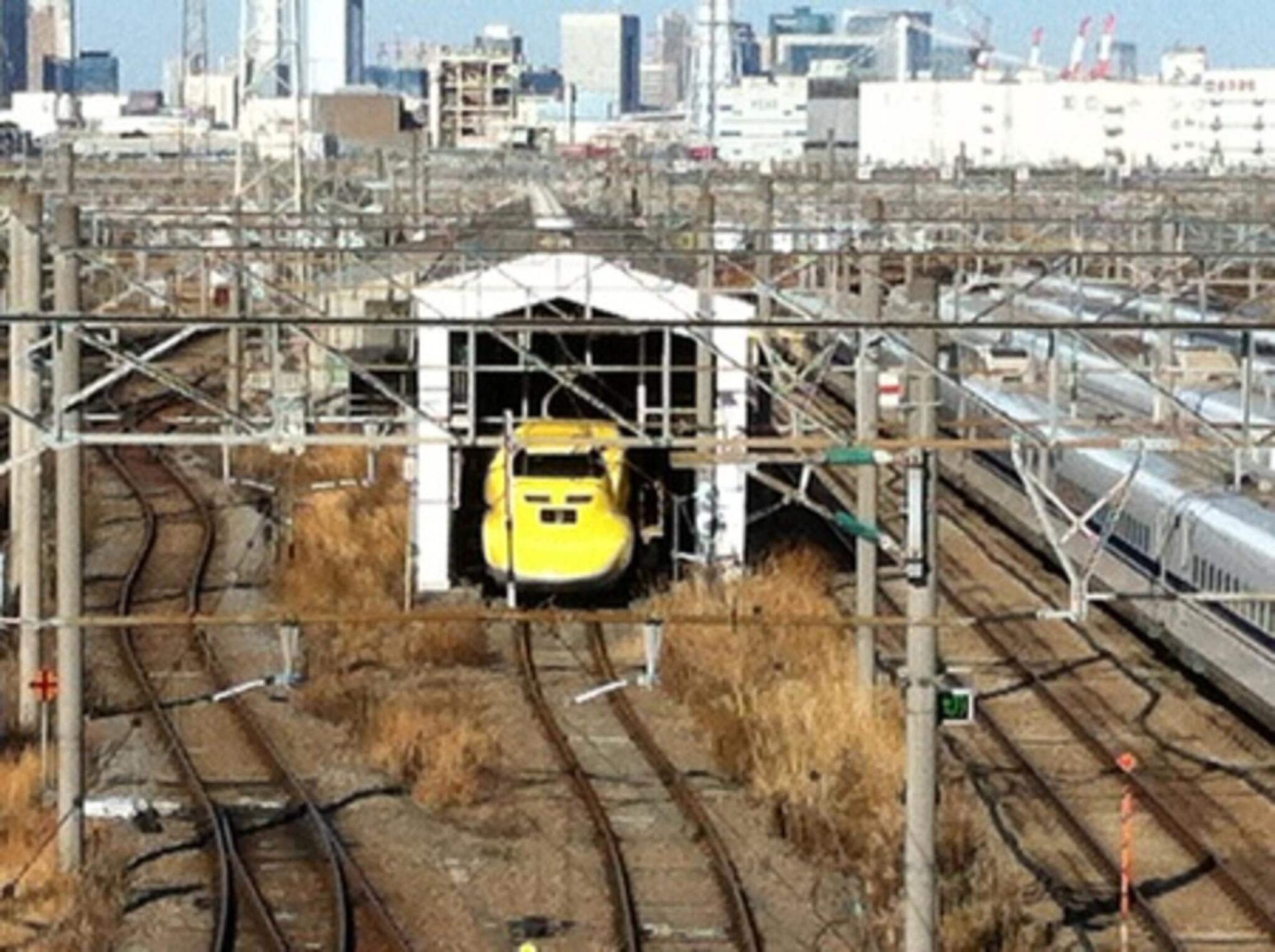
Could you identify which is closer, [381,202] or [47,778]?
[47,778]

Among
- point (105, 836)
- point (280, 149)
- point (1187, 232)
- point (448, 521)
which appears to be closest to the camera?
point (105, 836)

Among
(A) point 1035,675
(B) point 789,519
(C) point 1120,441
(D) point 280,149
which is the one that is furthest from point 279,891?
(D) point 280,149

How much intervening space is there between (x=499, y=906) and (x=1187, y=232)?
745 inches

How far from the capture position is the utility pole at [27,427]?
10.0 m

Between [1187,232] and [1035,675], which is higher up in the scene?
[1187,232]

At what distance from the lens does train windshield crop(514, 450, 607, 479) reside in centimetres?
1509

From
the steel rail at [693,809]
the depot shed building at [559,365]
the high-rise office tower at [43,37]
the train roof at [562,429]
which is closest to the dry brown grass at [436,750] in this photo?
the steel rail at [693,809]

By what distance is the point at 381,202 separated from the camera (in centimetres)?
3225

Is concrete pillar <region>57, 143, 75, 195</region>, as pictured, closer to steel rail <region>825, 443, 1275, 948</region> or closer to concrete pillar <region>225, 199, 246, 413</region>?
concrete pillar <region>225, 199, 246, 413</region>

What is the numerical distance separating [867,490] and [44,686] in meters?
3.60

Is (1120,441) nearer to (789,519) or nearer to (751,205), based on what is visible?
(789,519)

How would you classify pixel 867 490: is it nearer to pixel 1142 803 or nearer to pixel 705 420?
pixel 1142 803

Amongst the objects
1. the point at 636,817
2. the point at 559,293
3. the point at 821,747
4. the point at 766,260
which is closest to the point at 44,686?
the point at 636,817

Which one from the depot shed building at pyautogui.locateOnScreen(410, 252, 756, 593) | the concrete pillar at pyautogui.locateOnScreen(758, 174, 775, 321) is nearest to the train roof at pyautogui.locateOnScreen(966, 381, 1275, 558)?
the concrete pillar at pyautogui.locateOnScreen(758, 174, 775, 321)
